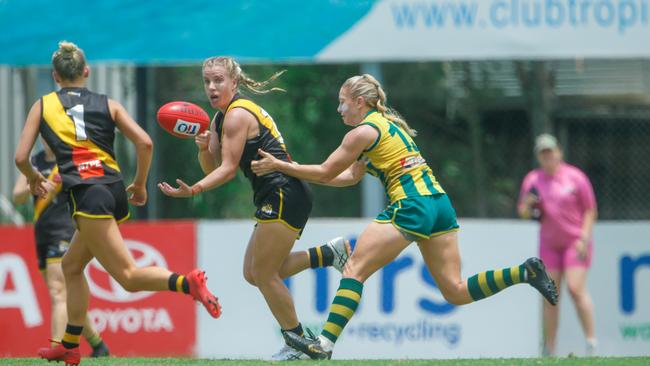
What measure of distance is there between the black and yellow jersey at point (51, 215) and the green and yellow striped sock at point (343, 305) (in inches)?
109

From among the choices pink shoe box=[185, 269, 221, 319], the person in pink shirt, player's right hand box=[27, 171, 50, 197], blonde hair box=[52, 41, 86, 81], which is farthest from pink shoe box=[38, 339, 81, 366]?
the person in pink shirt

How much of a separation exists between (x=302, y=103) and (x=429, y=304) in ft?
18.3

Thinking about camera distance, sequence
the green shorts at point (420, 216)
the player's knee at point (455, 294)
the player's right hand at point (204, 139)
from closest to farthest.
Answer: the green shorts at point (420, 216), the player's knee at point (455, 294), the player's right hand at point (204, 139)

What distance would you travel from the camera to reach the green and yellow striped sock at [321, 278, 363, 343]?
6164mm

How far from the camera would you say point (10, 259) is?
9.60 metres

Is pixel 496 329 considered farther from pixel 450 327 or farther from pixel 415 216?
pixel 415 216

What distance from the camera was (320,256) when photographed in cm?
670

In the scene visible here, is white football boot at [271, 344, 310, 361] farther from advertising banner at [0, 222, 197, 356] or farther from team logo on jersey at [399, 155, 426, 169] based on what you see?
advertising banner at [0, 222, 197, 356]

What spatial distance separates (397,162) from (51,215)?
10.3ft

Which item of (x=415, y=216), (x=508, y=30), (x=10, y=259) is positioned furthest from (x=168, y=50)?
(x=415, y=216)

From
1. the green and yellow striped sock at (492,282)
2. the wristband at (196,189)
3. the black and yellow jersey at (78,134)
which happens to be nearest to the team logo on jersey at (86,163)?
the black and yellow jersey at (78,134)

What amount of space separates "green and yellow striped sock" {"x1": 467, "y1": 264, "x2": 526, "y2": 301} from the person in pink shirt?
302 cm

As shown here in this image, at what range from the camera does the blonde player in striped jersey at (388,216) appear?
20.3 ft

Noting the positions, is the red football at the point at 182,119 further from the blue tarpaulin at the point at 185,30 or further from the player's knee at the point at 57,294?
the blue tarpaulin at the point at 185,30
